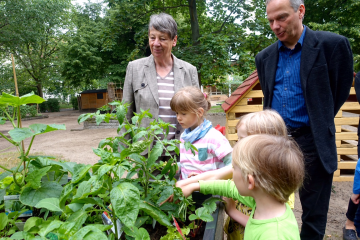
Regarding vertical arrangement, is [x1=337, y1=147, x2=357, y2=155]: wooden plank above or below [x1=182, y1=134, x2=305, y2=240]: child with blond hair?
below

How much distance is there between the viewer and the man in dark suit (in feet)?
5.78

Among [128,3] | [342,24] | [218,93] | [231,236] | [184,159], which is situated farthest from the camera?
[218,93]

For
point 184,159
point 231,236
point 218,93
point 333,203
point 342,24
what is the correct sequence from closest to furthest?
point 231,236
point 184,159
point 333,203
point 342,24
point 218,93

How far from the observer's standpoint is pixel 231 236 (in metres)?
1.65

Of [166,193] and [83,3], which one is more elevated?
[83,3]

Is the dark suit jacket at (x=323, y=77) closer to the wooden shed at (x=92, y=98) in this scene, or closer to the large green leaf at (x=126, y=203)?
the large green leaf at (x=126, y=203)

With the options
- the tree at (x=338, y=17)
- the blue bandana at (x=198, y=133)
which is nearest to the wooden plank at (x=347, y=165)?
the blue bandana at (x=198, y=133)

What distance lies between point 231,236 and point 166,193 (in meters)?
0.82

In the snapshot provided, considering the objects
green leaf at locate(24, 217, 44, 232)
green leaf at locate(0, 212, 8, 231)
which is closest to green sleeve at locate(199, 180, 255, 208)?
green leaf at locate(24, 217, 44, 232)

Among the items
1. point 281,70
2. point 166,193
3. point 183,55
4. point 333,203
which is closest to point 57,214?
point 166,193

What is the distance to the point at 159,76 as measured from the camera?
2209 mm

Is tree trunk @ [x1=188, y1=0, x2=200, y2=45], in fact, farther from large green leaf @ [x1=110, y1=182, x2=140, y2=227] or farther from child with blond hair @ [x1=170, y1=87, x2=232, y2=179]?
large green leaf @ [x1=110, y1=182, x2=140, y2=227]

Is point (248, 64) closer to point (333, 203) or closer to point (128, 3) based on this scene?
point (128, 3)

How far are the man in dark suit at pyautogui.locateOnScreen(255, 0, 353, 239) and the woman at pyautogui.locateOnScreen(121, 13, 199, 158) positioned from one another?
0.74 metres
